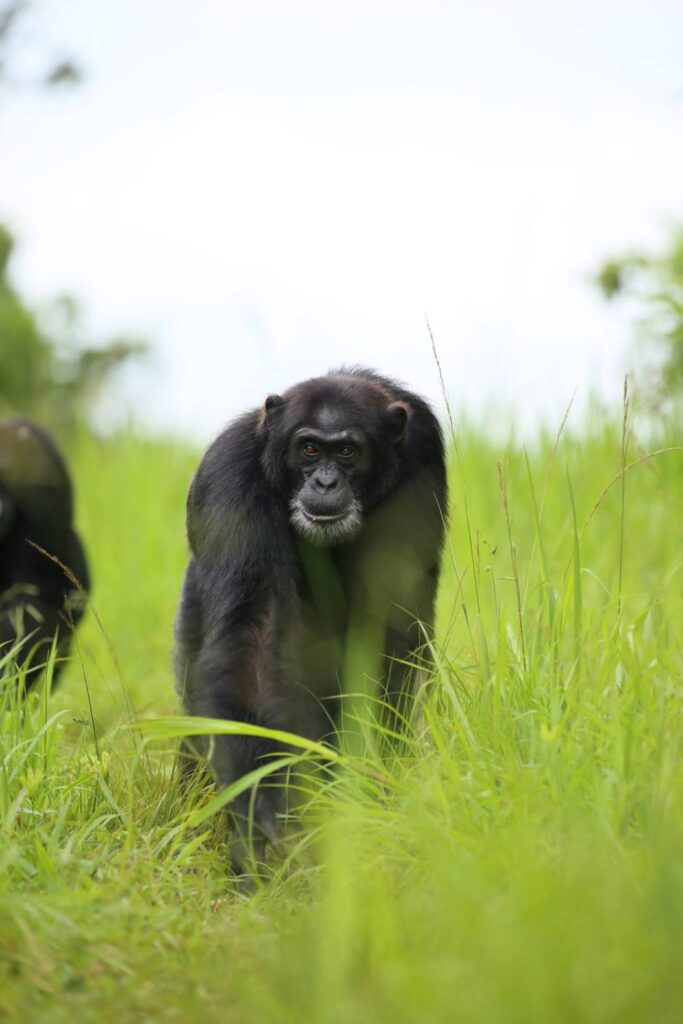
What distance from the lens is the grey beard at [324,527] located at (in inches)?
216

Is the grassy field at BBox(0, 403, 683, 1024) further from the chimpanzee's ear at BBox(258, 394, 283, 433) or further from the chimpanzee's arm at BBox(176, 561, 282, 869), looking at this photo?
the chimpanzee's ear at BBox(258, 394, 283, 433)

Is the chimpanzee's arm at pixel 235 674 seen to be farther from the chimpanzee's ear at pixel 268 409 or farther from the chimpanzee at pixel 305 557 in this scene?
the chimpanzee's ear at pixel 268 409

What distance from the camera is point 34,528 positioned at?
8719 mm

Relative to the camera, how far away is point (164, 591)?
37.9 ft

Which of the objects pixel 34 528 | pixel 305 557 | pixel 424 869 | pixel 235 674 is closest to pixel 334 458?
pixel 305 557

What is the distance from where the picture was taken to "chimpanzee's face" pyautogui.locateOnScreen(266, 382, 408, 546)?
5.51 metres

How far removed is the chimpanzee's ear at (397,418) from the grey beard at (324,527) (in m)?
0.43

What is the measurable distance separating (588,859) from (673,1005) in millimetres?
515

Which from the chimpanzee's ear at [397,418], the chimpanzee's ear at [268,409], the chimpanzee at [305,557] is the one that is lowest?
the chimpanzee at [305,557]

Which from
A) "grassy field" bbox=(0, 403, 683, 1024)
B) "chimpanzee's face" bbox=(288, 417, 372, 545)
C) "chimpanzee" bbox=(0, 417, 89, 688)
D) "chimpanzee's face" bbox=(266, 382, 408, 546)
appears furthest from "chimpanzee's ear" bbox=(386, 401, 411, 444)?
"chimpanzee" bbox=(0, 417, 89, 688)

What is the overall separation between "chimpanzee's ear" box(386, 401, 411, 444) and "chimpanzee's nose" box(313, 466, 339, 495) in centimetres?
38

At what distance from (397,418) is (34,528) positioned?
3799 mm

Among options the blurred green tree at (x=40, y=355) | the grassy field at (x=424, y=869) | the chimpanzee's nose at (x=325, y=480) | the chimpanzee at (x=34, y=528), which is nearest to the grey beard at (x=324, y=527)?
the chimpanzee's nose at (x=325, y=480)

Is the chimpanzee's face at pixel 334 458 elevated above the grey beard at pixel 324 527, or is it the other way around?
the chimpanzee's face at pixel 334 458
